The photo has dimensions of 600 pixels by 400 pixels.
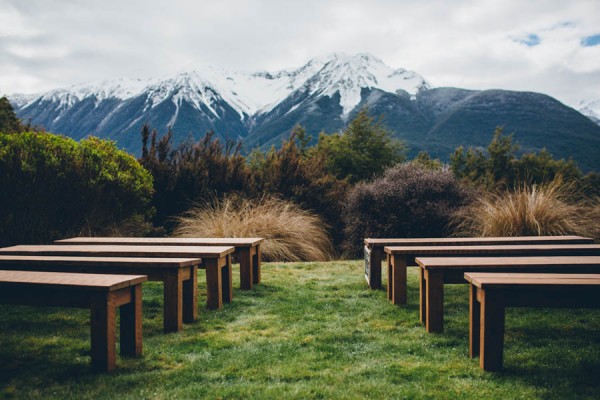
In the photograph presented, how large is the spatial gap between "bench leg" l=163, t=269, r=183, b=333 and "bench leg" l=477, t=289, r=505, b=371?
7.17 ft

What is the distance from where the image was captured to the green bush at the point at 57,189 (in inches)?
274

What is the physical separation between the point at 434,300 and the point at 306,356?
1.11m

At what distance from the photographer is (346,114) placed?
138000 mm

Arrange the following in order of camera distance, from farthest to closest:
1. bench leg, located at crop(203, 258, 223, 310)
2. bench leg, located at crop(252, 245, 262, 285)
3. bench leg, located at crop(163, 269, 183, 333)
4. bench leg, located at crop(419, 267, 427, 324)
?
1. bench leg, located at crop(252, 245, 262, 285)
2. bench leg, located at crop(203, 258, 223, 310)
3. bench leg, located at crop(419, 267, 427, 324)
4. bench leg, located at crop(163, 269, 183, 333)

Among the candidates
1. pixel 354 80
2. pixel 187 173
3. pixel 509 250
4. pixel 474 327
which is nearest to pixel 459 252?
pixel 509 250

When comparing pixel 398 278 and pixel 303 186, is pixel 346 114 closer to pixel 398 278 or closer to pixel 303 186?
pixel 303 186

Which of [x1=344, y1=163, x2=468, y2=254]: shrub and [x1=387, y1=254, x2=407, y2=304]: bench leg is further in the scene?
[x1=344, y1=163, x2=468, y2=254]: shrub

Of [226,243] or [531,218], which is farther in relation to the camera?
[531,218]

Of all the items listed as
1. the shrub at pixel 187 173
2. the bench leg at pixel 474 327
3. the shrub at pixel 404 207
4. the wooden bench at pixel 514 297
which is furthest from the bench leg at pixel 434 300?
Result: the shrub at pixel 187 173

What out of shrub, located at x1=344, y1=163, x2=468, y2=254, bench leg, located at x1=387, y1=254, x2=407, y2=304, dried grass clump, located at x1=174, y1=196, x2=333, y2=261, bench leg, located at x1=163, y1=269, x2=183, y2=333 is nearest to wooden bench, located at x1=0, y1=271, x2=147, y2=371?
bench leg, located at x1=163, y1=269, x2=183, y2=333

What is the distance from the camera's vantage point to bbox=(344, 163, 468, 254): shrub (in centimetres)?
857

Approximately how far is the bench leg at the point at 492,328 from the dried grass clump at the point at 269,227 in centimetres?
535

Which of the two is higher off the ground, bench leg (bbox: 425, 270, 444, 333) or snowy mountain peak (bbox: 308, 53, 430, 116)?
snowy mountain peak (bbox: 308, 53, 430, 116)

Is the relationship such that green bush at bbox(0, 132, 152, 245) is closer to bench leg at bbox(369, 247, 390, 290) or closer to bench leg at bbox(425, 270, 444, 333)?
bench leg at bbox(369, 247, 390, 290)
